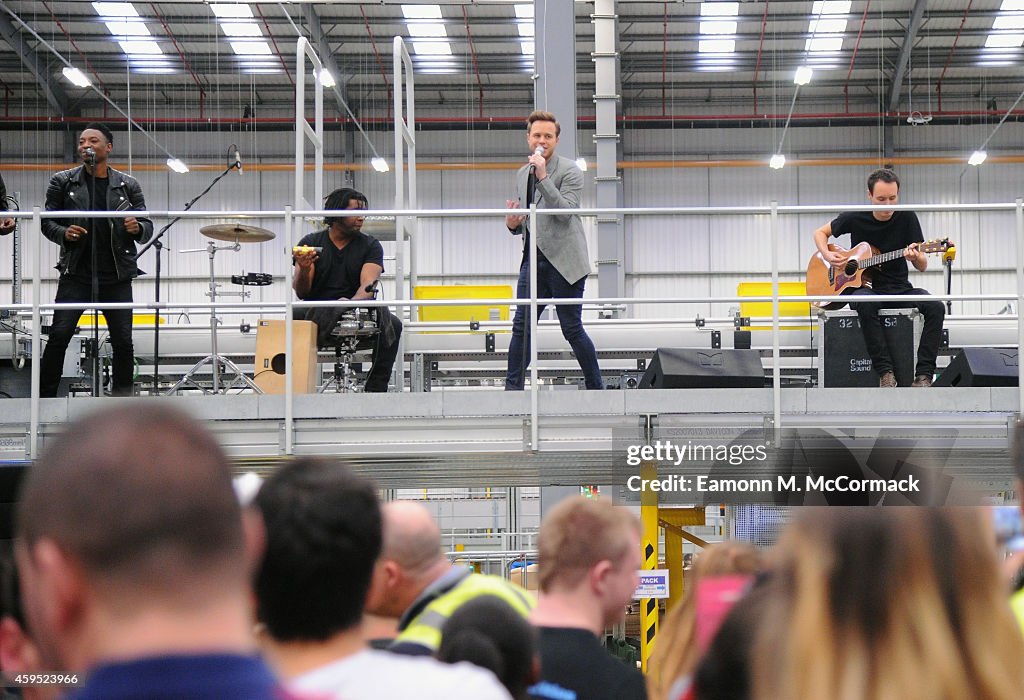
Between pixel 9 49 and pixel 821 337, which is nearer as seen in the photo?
pixel 821 337

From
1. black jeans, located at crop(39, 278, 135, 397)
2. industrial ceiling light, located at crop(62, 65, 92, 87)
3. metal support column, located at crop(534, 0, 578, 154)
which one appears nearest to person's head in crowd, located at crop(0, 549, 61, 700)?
black jeans, located at crop(39, 278, 135, 397)

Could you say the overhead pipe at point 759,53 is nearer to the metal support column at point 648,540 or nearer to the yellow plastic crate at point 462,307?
the yellow plastic crate at point 462,307

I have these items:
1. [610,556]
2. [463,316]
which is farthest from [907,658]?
[463,316]

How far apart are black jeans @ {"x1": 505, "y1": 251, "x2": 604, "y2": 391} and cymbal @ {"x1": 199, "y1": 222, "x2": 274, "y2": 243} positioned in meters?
2.81

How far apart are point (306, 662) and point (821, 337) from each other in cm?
667

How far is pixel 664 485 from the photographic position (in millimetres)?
7391

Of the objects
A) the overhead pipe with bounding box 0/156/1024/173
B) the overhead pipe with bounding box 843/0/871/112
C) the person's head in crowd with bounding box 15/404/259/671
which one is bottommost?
the person's head in crowd with bounding box 15/404/259/671

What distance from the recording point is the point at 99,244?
7.39 metres

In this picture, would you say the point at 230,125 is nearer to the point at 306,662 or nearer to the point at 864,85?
the point at 864,85

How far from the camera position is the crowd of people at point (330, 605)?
1.00 m

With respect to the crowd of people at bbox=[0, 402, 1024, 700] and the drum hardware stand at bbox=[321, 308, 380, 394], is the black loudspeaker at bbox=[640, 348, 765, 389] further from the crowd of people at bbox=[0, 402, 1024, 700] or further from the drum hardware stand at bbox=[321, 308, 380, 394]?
the crowd of people at bbox=[0, 402, 1024, 700]

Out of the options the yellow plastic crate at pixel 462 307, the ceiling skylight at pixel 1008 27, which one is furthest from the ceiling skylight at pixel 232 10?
the ceiling skylight at pixel 1008 27

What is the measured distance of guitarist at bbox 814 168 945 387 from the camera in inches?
286

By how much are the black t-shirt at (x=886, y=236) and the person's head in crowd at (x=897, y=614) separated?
6.23 metres
